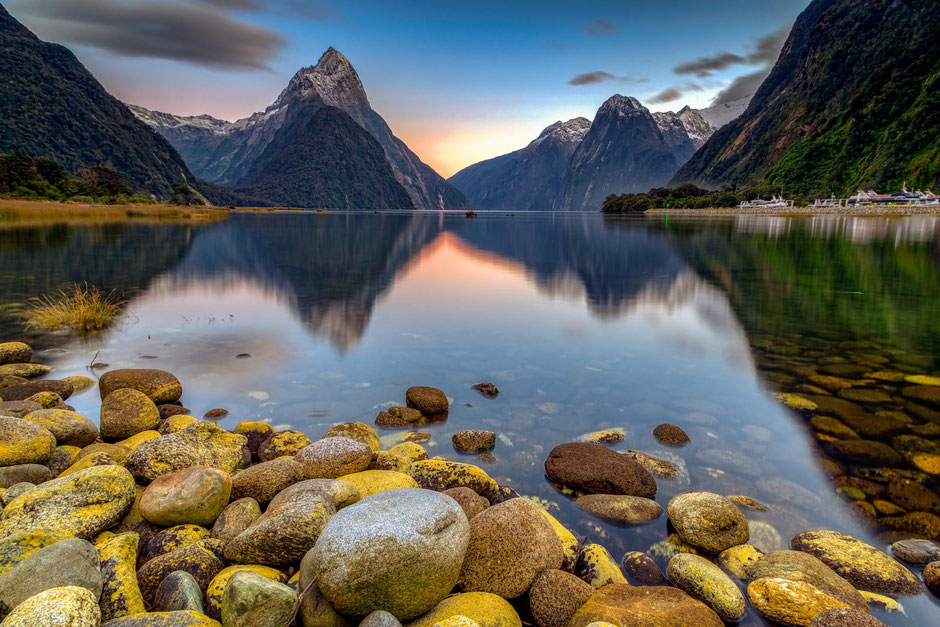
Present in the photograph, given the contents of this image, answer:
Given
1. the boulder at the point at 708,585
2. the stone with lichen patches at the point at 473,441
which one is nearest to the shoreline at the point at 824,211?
the stone with lichen patches at the point at 473,441

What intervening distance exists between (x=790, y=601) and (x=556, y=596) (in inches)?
96.0

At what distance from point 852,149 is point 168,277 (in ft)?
646

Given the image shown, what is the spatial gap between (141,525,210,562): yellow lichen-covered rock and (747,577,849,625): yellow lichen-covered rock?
239 inches

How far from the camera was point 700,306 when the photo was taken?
21.4 meters

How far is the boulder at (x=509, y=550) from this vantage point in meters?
4.85

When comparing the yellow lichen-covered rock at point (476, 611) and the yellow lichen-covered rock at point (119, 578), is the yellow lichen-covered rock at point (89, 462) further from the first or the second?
the yellow lichen-covered rock at point (476, 611)

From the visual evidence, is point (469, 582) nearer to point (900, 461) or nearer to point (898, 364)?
point (900, 461)

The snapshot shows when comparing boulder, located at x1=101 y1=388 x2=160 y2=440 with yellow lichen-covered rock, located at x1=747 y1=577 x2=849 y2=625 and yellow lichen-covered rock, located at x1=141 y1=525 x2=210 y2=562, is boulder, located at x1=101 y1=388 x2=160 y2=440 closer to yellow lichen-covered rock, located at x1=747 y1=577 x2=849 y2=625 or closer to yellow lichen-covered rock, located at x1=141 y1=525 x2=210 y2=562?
yellow lichen-covered rock, located at x1=141 y1=525 x2=210 y2=562

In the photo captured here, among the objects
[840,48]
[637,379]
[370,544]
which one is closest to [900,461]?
[637,379]

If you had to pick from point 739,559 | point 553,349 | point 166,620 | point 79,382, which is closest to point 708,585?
point 739,559

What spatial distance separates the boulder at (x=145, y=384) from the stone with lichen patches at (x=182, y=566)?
246 inches

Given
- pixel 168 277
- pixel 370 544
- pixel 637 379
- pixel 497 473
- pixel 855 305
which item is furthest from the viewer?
pixel 168 277

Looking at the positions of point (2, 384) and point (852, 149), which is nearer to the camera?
point (2, 384)

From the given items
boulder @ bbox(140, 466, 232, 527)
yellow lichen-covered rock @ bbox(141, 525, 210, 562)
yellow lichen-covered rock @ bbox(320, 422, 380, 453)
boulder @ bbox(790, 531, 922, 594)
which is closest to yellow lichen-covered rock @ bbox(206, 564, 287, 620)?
yellow lichen-covered rock @ bbox(141, 525, 210, 562)
